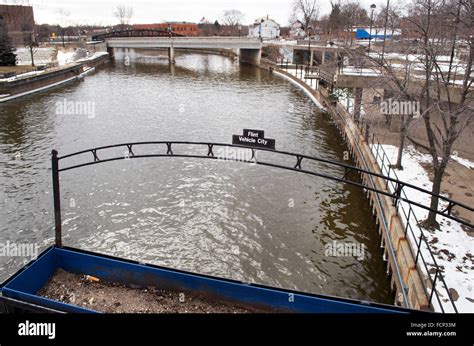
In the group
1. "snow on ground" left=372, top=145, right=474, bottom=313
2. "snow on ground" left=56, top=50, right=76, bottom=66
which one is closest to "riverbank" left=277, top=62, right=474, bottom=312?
"snow on ground" left=372, top=145, right=474, bottom=313

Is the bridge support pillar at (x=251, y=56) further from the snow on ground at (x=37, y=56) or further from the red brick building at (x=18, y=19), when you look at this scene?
the red brick building at (x=18, y=19)

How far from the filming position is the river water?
15.2 meters

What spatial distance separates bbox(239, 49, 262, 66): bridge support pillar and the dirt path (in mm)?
70390

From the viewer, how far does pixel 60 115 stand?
37.1 meters

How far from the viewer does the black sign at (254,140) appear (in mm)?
11523

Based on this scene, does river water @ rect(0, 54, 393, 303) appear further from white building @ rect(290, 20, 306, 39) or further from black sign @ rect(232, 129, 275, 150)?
white building @ rect(290, 20, 306, 39)

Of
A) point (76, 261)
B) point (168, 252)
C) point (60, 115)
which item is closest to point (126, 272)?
point (76, 261)

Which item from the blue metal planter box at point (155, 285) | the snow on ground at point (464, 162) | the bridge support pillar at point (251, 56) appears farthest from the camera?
the bridge support pillar at point (251, 56)

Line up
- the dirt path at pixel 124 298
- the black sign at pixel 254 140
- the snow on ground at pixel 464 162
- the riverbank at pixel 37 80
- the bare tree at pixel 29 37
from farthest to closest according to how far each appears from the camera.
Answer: the bare tree at pixel 29 37 < the riverbank at pixel 37 80 < the snow on ground at pixel 464 162 < the dirt path at pixel 124 298 < the black sign at pixel 254 140

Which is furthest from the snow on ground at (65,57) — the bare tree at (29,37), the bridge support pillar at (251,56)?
the bridge support pillar at (251,56)

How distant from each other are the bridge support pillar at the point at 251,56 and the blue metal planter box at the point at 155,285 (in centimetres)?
6995

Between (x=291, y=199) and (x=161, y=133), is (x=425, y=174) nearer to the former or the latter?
(x=291, y=199)

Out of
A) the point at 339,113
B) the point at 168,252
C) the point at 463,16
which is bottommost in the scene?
the point at 168,252
